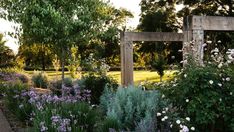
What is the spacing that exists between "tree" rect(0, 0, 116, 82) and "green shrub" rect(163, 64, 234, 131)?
471 cm

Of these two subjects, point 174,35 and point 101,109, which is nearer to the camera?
point 101,109

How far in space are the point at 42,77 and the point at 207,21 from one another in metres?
13.0

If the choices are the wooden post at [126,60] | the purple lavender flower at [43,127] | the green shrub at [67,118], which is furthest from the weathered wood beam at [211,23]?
the wooden post at [126,60]

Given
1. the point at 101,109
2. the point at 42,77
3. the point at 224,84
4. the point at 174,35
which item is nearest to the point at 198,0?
the point at 42,77

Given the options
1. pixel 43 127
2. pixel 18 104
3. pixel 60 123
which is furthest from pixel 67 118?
pixel 18 104

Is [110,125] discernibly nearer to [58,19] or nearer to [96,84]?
[58,19]

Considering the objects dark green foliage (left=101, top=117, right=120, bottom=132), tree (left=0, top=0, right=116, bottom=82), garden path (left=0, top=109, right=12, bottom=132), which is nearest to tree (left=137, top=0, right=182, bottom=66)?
tree (left=0, top=0, right=116, bottom=82)

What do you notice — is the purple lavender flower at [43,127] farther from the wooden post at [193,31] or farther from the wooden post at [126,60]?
the wooden post at [126,60]

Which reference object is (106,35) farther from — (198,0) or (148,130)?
(198,0)

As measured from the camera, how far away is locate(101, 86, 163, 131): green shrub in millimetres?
6301

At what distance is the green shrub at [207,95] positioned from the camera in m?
5.40

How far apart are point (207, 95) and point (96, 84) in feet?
19.6

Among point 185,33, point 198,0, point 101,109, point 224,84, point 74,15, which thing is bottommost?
point 101,109

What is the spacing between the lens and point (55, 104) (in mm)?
7195
